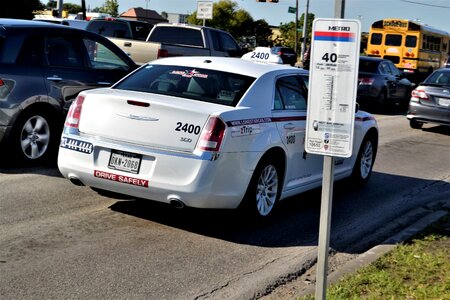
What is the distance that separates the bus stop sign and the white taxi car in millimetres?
1883

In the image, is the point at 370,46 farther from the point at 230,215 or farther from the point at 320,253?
the point at 320,253

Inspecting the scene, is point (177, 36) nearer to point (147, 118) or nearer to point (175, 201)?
point (147, 118)

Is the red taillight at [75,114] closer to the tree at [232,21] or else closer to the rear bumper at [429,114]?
the rear bumper at [429,114]

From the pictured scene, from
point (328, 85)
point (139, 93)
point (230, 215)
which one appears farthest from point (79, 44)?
point (328, 85)

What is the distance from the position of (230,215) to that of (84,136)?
170 cm

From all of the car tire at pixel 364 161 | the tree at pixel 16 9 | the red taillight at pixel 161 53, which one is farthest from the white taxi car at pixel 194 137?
the tree at pixel 16 9

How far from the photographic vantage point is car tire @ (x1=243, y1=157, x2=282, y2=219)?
6.09m

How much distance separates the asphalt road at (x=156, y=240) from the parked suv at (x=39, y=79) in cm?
43

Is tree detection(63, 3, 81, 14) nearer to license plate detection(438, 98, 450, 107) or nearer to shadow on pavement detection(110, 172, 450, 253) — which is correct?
license plate detection(438, 98, 450, 107)

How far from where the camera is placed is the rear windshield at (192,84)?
6275 millimetres

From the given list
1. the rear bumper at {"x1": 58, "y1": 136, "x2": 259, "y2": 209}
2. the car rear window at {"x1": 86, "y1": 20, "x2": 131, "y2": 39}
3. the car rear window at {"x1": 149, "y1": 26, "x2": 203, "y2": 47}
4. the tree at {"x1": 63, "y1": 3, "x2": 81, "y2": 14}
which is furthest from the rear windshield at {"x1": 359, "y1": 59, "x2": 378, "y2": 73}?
the tree at {"x1": 63, "y1": 3, "x2": 81, "y2": 14}

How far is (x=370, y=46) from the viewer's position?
3438 cm

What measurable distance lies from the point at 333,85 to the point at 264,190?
108 inches

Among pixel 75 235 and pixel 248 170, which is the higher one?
pixel 248 170
